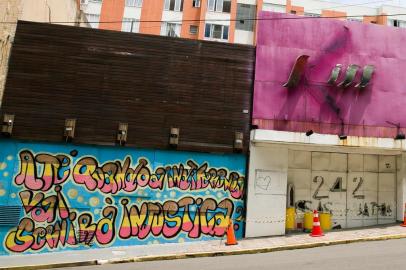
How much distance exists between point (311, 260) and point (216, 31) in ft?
91.9

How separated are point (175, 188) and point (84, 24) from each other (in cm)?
1173

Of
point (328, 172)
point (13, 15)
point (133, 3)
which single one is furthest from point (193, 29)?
point (328, 172)

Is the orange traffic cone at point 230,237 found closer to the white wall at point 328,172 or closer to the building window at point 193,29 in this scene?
the white wall at point 328,172

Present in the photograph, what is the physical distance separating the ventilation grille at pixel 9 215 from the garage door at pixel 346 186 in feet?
31.4

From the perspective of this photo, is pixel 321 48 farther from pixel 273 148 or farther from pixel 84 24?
pixel 84 24

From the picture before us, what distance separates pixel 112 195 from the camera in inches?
481

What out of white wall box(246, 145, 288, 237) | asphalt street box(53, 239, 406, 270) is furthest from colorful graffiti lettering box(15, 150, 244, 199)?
asphalt street box(53, 239, 406, 270)

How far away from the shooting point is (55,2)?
1555 centimetres

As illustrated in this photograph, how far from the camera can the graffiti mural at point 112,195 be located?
11805mm

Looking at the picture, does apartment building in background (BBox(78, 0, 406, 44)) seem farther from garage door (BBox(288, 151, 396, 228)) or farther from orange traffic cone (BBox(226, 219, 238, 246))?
orange traffic cone (BBox(226, 219, 238, 246))

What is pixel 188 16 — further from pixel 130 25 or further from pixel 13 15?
pixel 13 15

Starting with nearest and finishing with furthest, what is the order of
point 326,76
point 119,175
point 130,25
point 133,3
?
point 119,175
point 326,76
point 130,25
point 133,3

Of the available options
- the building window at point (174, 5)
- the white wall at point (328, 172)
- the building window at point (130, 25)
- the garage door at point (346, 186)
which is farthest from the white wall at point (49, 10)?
the building window at point (174, 5)

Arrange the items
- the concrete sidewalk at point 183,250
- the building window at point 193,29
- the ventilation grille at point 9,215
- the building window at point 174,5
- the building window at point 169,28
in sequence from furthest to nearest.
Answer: the building window at point 193,29 < the building window at point 174,5 < the building window at point 169,28 < the ventilation grille at point 9,215 < the concrete sidewalk at point 183,250
